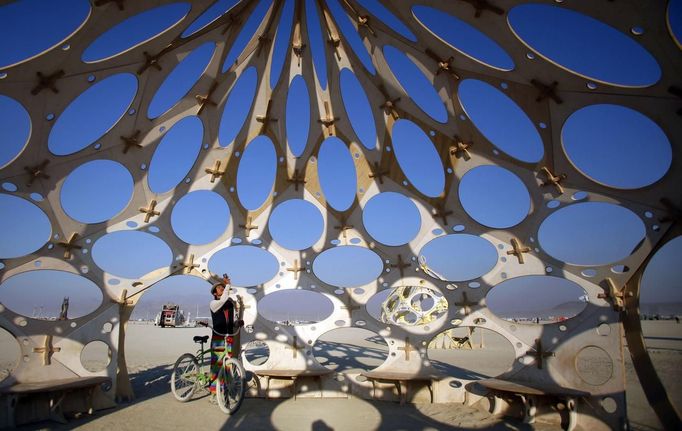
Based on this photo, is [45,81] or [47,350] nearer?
[45,81]

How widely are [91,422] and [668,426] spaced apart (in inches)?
568

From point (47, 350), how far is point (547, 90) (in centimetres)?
1642

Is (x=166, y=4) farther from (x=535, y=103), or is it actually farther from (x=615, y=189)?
(x=615, y=189)

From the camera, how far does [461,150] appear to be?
12.8 m

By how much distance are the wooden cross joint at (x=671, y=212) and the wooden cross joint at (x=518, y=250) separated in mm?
3768

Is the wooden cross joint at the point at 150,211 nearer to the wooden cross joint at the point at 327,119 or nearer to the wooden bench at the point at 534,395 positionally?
the wooden cross joint at the point at 327,119

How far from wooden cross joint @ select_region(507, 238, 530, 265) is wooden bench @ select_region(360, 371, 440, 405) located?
16.2 feet

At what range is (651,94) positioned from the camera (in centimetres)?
876

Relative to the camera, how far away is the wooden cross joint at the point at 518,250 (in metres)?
12.7

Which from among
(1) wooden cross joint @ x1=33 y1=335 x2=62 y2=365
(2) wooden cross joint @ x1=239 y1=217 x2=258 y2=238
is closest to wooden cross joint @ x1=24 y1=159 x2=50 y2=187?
(1) wooden cross joint @ x1=33 y1=335 x2=62 y2=365

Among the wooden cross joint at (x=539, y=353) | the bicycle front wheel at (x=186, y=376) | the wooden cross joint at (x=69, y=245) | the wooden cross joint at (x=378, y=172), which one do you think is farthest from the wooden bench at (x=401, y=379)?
the wooden cross joint at (x=69, y=245)

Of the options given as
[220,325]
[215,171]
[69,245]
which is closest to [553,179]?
[220,325]

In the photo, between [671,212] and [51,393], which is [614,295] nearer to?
[671,212]

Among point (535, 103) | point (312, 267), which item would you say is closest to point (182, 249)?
point (312, 267)
